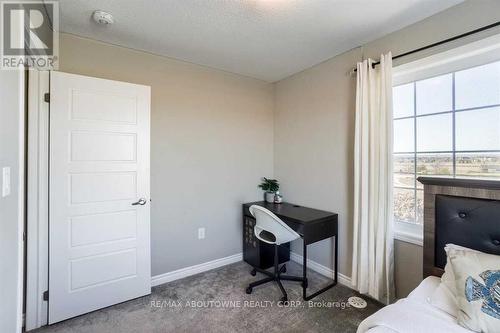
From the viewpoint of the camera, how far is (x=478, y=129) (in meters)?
1.77

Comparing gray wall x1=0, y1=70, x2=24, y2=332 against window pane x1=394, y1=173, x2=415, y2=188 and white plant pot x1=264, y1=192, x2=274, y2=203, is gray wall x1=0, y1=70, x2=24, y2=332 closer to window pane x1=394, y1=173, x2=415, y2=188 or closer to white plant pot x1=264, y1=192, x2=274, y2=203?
white plant pot x1=264, y1=192, x2=274, y2=203

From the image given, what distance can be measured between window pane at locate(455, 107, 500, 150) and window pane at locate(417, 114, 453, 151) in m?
0.06

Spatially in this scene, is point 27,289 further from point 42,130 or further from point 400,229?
point 400,229

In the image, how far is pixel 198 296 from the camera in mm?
2373

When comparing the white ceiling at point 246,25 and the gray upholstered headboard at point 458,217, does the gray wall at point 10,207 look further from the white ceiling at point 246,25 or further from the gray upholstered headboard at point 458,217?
the gray upholstered headboard at point 458,217

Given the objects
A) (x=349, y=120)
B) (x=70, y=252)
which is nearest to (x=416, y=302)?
(x=349, y=120)

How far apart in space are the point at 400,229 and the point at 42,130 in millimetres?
3070

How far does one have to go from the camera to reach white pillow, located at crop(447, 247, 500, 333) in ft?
3.64

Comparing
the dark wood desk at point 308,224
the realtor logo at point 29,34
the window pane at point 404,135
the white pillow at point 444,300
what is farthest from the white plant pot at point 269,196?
the realtor logo at point 29,34

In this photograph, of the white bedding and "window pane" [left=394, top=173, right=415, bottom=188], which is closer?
the white bedding

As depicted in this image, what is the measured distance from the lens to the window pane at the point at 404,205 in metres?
2.14

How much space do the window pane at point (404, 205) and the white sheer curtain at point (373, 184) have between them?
0.72 feet

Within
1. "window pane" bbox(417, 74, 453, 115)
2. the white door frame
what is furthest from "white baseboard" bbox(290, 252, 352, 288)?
the white door frame

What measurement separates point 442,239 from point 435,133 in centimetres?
86
